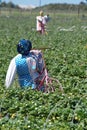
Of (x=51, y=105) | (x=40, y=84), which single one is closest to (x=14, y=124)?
(x=51, y=105)

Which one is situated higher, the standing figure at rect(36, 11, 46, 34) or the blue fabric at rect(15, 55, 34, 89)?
the blue fabric at rect(15, 55, 34, 89)

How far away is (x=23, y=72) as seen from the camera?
8648 mm

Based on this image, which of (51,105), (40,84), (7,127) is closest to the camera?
(7,127)

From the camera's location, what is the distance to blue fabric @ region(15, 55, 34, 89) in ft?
28.1

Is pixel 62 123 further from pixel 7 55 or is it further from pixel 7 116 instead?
pixel 7 55

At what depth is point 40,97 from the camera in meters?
7.87

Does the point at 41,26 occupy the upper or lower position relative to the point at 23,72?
lower

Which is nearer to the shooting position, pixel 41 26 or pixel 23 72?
pixel 23 72

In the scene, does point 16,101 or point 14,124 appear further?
point 16,101

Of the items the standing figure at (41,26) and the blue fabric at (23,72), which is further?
the standing figure at (41,26)

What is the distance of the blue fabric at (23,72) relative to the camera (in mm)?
8555

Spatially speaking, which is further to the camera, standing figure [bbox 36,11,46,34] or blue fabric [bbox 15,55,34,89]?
standing figure [bbox 36,11,46,34]

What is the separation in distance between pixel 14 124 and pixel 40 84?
2.25 metres

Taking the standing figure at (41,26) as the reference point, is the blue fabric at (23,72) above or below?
above
